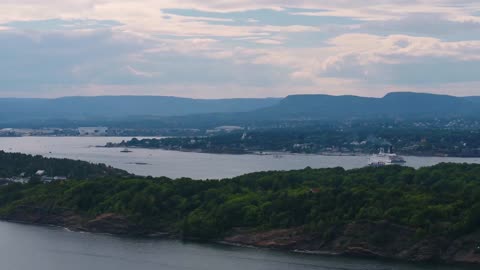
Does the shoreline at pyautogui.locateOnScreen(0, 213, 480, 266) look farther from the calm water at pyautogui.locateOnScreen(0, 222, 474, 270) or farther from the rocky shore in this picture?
the calm water at pyautogui.locateOnScreen(0, 222, 474, 270)

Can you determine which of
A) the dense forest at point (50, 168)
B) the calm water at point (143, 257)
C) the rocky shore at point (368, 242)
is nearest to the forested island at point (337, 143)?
the dense forest at point (50, 168)

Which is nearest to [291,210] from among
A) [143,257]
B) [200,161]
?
[143,257]

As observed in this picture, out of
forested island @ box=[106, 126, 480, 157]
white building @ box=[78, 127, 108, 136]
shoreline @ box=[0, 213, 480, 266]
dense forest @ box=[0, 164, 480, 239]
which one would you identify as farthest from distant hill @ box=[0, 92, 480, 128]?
shoreline @ box=[0, 213, 480, 266]

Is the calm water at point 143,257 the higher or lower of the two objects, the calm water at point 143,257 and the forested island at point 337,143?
the lower

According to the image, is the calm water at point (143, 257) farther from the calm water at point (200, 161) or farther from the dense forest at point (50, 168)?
the calm water at point (200, 161)

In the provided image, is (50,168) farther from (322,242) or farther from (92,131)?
(92,131)
